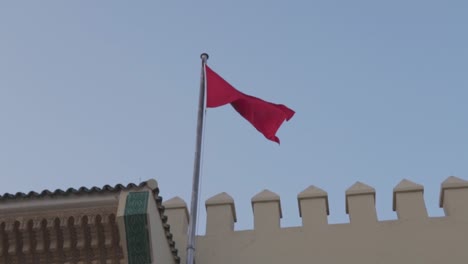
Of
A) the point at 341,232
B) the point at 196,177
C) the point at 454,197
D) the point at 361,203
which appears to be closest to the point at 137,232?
the point at 196,177

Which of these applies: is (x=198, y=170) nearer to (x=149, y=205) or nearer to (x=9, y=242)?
(x=149, y=205)

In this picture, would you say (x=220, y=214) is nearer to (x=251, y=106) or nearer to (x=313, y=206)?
(x=313, y=206)

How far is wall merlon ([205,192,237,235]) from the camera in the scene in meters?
7.22

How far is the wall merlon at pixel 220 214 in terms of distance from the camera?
7.22 meters

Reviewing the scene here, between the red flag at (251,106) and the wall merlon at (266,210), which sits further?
the red flag at (251,106)

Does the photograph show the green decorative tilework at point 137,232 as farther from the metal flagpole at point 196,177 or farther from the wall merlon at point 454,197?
the wall merlon at point 454,197

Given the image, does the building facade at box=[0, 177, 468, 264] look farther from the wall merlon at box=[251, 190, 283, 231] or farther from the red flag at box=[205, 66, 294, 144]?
the red flag at box=[205, 66, 294, 144]

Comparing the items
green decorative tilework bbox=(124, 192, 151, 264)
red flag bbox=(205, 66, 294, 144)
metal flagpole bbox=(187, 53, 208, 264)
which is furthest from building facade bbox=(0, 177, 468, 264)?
red flag bbox=(205, 66, 294, 144)

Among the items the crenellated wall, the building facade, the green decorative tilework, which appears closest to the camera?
the green decorative tilework

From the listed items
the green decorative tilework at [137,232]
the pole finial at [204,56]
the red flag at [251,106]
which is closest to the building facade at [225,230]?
the green decorative tilework at [137,232]

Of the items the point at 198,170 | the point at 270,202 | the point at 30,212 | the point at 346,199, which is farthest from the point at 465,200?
the point at 30,212

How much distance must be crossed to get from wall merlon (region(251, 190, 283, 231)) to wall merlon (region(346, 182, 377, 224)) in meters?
0.71

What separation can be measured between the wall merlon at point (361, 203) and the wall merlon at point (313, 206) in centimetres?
24

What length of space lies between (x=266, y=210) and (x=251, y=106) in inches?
42.9
